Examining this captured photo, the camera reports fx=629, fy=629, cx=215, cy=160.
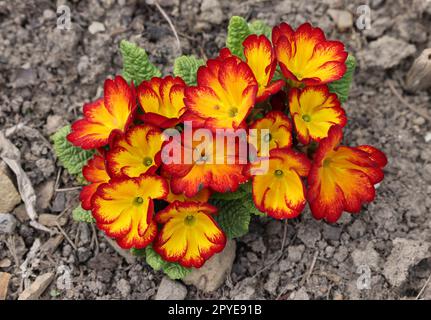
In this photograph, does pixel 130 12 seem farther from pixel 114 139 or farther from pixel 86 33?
pixel 114 139

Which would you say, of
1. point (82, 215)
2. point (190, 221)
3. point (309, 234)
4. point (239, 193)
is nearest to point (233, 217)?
point (239, 193)

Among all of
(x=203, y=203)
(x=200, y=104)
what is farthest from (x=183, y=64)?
(x=203, y=203)

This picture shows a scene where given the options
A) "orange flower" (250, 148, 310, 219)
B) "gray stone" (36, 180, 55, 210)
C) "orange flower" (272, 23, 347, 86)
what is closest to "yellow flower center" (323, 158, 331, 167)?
"orange flower" (250, 148, 310, 219)

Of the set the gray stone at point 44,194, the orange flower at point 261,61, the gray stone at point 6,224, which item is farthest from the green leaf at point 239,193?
the gray stone at point 6,224

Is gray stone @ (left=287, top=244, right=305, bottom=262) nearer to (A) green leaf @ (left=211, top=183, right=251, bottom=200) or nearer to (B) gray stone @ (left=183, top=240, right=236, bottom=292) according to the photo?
(B) gray stone @ (left=183, top=240, right=236, bottom=292)

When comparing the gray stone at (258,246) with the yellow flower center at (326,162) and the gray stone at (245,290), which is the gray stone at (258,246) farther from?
the yellow flower center at (326,162)

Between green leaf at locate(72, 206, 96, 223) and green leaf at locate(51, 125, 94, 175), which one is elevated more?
green leaf at locate(51, 125, 94, 175)
